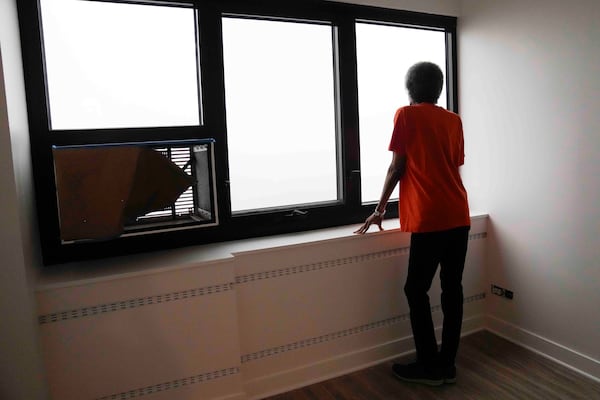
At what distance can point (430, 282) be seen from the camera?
2385 millimetres

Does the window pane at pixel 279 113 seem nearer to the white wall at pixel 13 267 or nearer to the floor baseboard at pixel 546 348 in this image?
the white wall at pixel 13 267

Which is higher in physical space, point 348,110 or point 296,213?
point 348,110

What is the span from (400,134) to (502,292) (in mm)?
1319

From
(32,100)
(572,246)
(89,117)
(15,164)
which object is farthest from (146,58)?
(572,246)

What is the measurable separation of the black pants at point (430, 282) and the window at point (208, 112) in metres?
0.60

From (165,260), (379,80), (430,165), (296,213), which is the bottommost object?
(165,260)

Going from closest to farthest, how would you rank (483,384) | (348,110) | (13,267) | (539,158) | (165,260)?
1. (13,267)
2. (165,260)
3. (483,384)
4. (539,158)
5. (348,110)

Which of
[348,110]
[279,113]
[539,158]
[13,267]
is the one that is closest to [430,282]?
[539,158]

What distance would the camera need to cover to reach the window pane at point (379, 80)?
2.84 m

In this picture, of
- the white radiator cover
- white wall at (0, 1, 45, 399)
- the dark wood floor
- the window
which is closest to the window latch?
the window

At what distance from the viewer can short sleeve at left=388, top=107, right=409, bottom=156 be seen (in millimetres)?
2229

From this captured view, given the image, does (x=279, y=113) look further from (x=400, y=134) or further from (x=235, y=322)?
(x=235, y=322)

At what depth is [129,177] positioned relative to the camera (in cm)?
192

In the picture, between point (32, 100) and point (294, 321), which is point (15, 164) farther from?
point (294, 321)
